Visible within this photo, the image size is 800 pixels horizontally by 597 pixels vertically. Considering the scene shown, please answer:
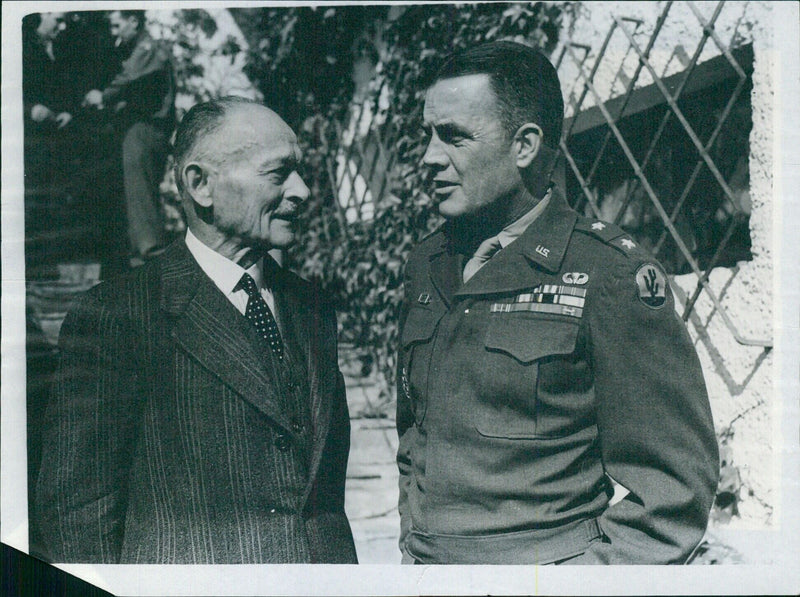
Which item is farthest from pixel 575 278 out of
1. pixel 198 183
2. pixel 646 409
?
pixel 198 183

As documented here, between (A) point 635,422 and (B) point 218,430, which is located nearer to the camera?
(A) point 635,422

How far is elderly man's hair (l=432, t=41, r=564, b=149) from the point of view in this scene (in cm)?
245

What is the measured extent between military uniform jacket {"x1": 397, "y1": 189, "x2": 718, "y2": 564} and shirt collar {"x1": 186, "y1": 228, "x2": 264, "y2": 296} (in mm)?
597

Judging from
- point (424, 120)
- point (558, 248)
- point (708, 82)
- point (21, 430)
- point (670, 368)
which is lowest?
point (21, 430)

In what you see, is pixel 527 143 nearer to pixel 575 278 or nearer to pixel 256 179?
pixel 575 278

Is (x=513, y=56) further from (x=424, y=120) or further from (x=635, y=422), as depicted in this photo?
(x=635, y=422)

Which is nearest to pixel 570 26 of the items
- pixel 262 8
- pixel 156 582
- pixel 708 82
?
pixel 708 82

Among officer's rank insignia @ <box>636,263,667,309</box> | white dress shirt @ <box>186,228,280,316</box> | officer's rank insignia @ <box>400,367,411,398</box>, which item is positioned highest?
officer's rank insignia @ <box>636,263,667,309</box>

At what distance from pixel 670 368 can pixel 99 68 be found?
83.4 inches

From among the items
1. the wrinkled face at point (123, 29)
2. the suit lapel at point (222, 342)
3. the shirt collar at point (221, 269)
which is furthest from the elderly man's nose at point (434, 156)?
the wrinkled face at point (123, 29)

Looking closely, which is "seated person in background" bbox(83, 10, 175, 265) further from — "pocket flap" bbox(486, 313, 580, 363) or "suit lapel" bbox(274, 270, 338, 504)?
"pocket flap" bbox(486, 313, 580, 363)

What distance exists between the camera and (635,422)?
2303 millimetres

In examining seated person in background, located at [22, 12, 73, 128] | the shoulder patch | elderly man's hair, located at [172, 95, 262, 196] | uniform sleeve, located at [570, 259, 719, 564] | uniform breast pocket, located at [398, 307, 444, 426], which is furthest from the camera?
seated person in background, located at [22, 12, 73, 128]

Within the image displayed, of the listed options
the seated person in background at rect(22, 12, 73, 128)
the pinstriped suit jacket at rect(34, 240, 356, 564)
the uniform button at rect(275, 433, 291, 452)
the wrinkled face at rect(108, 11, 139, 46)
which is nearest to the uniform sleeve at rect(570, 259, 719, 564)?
the pinstriped suit jacket at rect(34, 240, 356, 564)
